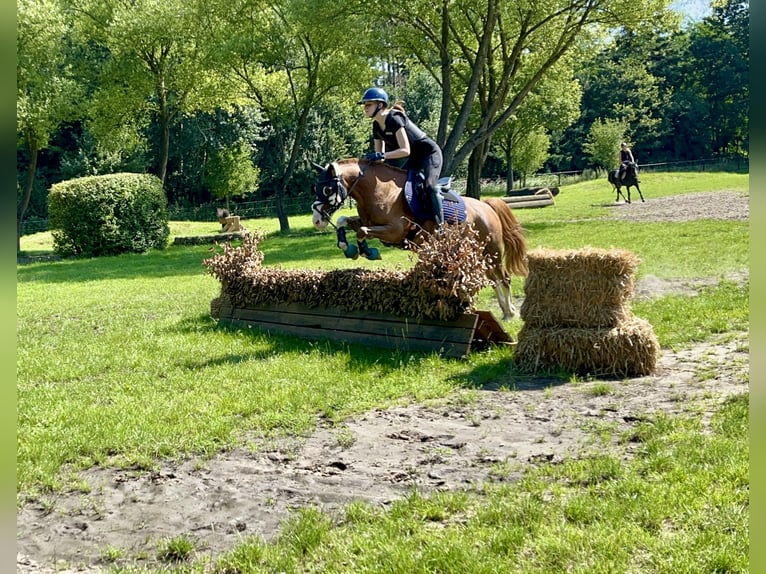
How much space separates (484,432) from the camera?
562 centimetres

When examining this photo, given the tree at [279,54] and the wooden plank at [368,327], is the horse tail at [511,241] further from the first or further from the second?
the tree at [279,54]

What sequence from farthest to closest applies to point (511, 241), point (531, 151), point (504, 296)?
point (531, 151)
point (511, 241)
point (504, 296)

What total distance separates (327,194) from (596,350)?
12.9 feet

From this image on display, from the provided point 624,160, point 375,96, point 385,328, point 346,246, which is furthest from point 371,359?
point 624,160

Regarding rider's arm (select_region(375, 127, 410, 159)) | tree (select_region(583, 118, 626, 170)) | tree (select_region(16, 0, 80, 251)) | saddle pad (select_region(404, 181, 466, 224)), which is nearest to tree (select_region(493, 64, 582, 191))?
tree (select_region(583, 118, 626, 170))

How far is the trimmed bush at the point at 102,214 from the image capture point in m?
27.3

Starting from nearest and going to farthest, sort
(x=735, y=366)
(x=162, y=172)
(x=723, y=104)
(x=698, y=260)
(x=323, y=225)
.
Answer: (x=735, y=366)
(x=323, y=225)
(x=698, y=260)
(x=162, y=172)
(x=723, y=104)

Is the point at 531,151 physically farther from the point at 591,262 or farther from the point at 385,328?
the point at 591,262

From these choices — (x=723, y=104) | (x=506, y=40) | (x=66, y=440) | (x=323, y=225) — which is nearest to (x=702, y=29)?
(x=723, y=104)

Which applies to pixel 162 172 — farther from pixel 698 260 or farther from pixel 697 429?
pixel 697 429

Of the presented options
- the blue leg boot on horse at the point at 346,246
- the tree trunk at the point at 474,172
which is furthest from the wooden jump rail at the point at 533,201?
the blue leg boot on horse at the point at 346,246

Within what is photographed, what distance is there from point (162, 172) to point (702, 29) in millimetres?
59367

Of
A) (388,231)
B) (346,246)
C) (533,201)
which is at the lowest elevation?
(346,246)

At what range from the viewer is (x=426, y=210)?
371 inches
